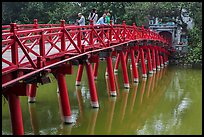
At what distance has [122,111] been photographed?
551 inches

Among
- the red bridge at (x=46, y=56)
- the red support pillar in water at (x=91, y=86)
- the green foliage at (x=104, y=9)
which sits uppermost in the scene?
the green foliage at (x=104, y=9)

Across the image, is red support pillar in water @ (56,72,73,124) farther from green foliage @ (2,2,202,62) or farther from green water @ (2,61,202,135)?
green foliage @ (2,2,202,62)

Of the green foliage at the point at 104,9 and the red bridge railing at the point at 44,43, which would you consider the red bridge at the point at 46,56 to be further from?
the green foliage at the point at 104,9

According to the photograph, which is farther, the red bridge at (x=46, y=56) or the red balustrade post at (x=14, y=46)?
the red bridge at (x=46, y=56)

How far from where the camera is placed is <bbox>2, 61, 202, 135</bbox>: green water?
37.6 ft

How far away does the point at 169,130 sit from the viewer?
11484mm

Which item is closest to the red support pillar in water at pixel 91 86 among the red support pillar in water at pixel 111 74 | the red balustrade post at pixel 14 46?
the red support pillar in water at pixel 111 74

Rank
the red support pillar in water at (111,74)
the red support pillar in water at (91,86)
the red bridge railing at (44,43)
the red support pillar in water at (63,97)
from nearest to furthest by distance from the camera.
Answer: the red bridge railing at (44,43)
the red support pillar in water at (63,97)
the red support pillar in water at (91,86)
the red support pillar in water at (111,74)

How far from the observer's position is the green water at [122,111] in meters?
11.5

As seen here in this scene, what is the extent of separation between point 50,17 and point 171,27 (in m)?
15.6

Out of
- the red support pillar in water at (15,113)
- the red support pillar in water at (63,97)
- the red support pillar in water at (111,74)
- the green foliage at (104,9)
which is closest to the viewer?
the red support pillar in water at (15,113)

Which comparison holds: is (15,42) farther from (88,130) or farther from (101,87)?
(101,87)

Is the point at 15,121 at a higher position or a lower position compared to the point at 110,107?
higher

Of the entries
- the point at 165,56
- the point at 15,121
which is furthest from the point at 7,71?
the point at 165,56
